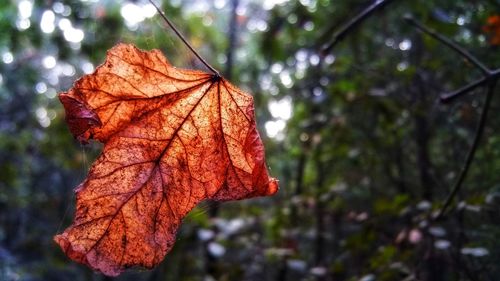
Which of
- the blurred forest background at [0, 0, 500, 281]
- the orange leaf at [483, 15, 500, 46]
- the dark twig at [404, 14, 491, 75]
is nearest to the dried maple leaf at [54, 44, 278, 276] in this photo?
the blurred forest background at [0, 0, 500, 281]

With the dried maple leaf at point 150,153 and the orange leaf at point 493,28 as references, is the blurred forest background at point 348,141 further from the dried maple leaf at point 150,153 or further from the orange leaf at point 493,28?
the dried maple leaf at point 150,153

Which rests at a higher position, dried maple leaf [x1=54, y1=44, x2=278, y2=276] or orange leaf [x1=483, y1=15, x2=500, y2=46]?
orange leaf [x1=483, y1=15, x2=500, y2=46]

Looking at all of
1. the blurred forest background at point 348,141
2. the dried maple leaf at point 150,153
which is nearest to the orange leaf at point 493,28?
the blurred forest background at point 348,141

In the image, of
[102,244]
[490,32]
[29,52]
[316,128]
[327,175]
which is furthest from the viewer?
[29,52]

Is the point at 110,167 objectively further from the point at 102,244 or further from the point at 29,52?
the point at 29,52

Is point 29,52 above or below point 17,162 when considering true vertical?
above

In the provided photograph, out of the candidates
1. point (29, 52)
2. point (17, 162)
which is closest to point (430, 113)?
point (17, 162)

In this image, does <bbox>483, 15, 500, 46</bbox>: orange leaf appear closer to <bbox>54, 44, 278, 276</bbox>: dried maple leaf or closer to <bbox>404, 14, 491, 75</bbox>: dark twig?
<bbox>404, 14, 491, 75</bbox>: dark twig
